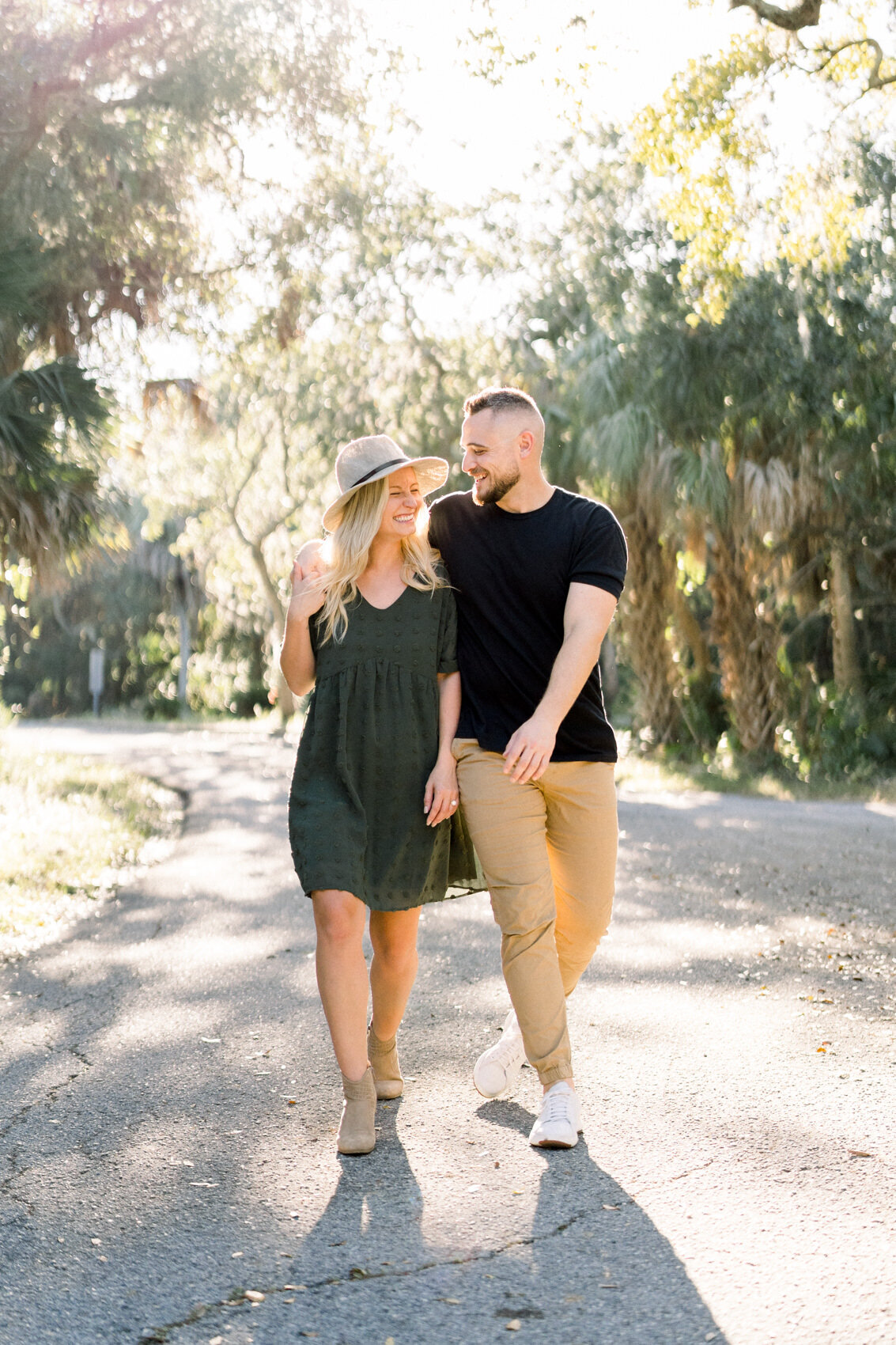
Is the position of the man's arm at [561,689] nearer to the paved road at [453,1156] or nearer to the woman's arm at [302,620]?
the woman's arm at [302,620]

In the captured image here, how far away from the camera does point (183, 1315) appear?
2.90 m

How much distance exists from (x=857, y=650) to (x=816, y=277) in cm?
575

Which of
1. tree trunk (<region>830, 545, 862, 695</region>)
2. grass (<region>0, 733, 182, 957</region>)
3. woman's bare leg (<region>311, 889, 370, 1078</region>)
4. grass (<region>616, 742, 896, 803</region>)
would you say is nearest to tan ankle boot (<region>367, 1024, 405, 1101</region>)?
woman's bare leg (<region>311, 889, 370, 1078</region>)

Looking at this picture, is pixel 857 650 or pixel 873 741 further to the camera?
pixel 857 650

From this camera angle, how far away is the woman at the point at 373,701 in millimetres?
4078

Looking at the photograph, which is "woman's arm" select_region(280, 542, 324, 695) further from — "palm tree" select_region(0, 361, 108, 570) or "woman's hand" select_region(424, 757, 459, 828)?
"palm tree" select_region(0, 361, 108, 570)

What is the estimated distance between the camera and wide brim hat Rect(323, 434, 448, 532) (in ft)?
13.8

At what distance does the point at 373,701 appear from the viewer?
13.7ft

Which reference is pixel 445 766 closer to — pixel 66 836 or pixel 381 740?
pixel 381 740

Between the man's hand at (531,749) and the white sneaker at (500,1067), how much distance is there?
2.67 feet

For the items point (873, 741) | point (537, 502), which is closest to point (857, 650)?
point (873, 741)

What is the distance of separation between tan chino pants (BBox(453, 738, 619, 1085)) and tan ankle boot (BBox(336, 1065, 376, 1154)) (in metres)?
0.48

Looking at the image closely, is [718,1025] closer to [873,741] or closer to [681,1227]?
[681,1227]

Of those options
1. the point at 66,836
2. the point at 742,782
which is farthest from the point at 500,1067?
the point at 742,782
